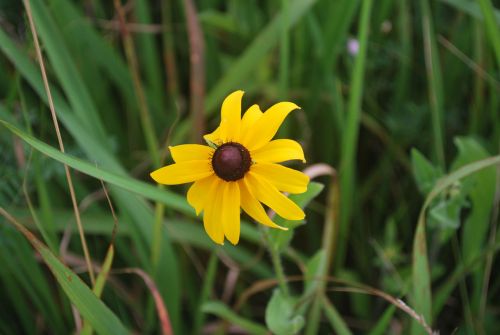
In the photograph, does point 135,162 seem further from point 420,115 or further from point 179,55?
point 420,115

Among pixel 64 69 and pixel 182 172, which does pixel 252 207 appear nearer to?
pixel 182 172

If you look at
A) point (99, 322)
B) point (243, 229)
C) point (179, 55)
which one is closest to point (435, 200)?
point (243, 229)

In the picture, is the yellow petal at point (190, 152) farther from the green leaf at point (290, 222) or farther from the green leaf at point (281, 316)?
the green leaf at point (281, 316)

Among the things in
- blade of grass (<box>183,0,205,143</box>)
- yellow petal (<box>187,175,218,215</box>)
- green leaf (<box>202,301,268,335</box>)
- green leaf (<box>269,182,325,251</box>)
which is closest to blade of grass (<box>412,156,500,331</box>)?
green leaf (<box>269,182,325,251</box>)

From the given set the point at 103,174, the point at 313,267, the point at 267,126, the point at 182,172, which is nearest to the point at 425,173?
the point at 313,267

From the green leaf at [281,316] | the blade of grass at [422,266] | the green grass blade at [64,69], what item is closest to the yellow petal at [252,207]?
the green leaf at [281,316]
